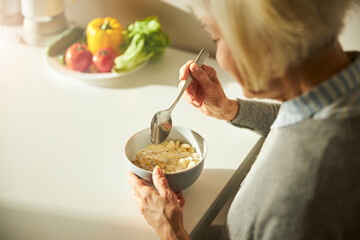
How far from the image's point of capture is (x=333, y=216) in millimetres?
684

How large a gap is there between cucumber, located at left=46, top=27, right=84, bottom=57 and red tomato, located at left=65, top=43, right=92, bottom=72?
0.09 meters

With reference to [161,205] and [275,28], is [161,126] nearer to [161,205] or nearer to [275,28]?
[161,205]

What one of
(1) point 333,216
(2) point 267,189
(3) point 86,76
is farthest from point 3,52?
(1) point 333,216

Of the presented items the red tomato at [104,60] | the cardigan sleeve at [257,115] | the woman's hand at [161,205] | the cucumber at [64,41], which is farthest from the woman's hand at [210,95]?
the cucumber at [64,41]

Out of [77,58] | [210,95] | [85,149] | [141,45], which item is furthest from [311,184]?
[77,58]

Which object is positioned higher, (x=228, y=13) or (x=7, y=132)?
(x=228, y=13)

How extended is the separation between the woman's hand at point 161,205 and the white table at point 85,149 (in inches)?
1.3

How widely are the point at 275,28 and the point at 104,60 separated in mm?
927

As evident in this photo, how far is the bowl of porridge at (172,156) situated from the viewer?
2.88 feet

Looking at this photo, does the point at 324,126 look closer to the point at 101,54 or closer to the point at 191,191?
the point at 191,191

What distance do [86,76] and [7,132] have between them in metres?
0.35

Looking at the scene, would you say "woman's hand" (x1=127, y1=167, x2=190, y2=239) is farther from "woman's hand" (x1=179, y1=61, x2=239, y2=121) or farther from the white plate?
the white plate

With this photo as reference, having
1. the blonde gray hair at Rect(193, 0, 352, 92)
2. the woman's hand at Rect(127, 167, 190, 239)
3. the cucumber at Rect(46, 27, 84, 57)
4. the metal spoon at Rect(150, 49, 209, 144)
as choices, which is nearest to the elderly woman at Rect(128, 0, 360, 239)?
the blonde gray hair at Rect(193, 0, 352, 92)

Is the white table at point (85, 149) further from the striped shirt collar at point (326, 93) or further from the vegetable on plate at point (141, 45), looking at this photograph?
the striped shirt collar at point (326, 93)
